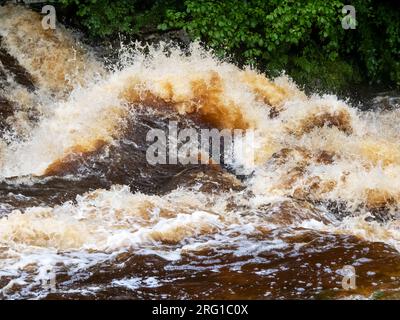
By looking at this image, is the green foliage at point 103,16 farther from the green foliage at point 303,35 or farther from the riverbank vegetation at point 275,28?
the green foliage at point 303,35

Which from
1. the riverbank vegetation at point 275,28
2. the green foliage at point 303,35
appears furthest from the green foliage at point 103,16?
the green foliage at point 303,35

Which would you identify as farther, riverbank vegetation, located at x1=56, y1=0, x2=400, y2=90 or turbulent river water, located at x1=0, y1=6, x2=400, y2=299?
riverbank vegetation, located at x1=56, y1=0, x2=400, y2=90

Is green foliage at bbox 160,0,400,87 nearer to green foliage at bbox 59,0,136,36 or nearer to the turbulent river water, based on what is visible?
the turbulent river water

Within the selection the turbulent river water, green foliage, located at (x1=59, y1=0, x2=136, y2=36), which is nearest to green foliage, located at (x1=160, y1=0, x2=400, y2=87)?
the turbulent river water

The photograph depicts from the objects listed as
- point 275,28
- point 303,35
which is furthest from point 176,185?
point 303,35

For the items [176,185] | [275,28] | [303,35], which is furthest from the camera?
[303,35]

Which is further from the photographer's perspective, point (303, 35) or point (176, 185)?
point (303, 35)

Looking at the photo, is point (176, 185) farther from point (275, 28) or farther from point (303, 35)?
point (303, 35)

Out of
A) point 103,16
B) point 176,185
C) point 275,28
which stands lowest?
→ point 176,185

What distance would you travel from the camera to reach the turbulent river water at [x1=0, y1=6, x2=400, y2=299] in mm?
4578

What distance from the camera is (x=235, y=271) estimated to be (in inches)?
183

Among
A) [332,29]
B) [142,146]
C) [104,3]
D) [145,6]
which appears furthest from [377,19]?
[142,146]

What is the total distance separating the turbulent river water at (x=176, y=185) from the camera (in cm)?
458

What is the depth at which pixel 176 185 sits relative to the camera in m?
6.50
